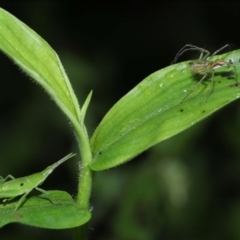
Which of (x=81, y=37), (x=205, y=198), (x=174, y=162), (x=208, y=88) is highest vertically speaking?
(x=208, y=88)

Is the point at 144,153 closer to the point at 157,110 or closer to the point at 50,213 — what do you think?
the point at 157,110

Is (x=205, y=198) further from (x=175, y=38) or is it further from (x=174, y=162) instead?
(x=175, y=38)

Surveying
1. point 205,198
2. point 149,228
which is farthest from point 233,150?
point 149,228

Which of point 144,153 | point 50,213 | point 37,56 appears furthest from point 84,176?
point 144,153

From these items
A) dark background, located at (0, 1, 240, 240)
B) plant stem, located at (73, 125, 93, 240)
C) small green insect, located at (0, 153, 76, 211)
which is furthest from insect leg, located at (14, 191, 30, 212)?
dark background, located at (0, 1, 240, 240)

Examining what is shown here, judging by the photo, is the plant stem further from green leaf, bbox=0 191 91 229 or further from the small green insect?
the small green insect

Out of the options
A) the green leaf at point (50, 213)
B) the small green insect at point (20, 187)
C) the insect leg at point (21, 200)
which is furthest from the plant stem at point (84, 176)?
the small green insect at point (20, 187)
